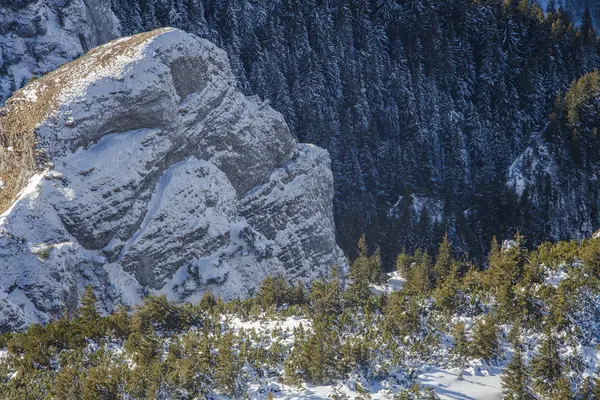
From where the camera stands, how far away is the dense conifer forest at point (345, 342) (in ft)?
74.8

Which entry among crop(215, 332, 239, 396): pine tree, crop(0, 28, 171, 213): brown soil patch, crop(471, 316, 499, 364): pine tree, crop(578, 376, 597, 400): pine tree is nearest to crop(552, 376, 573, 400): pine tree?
Answer: crop(578, 376, 597, 400): pine tree

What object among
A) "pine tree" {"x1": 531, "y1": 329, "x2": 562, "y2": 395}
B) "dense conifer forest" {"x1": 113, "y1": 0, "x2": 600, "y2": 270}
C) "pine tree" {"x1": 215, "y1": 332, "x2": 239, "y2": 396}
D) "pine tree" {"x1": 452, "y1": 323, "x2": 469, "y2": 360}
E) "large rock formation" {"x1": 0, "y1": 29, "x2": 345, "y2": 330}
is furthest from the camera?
"dense conifer forest" {"x1": 113, "y1": 0, "x2": 600, "y2": 270}

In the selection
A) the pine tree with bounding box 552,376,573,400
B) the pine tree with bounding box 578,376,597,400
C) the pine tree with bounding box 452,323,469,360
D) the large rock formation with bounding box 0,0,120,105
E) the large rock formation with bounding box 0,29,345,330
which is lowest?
the pine tree with bounding box 578,376,597,400

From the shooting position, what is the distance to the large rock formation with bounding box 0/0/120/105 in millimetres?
63125

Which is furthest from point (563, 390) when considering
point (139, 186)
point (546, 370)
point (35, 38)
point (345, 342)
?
point (35, 38)

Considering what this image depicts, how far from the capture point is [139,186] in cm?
4403

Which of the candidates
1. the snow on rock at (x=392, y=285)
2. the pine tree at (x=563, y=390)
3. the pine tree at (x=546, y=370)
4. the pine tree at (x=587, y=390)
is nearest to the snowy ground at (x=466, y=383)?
the pine tree at (x=546, y=370)

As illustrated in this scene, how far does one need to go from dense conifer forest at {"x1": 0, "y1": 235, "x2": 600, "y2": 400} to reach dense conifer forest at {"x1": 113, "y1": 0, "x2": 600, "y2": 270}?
128 ft

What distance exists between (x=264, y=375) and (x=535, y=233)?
177 ft

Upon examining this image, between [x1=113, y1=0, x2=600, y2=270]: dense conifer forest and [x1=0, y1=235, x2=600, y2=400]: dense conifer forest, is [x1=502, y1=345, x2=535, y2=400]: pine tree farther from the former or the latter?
[x1=113, y1=0, x2=600, y2=270]: dense conifer forest

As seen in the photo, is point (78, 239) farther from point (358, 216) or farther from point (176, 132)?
point (358, 216)

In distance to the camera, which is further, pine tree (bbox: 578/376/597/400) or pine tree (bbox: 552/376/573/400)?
pine tree (bbox: 578/376/597/400)

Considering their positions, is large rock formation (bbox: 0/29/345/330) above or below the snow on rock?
above

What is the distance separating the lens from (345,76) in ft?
283
